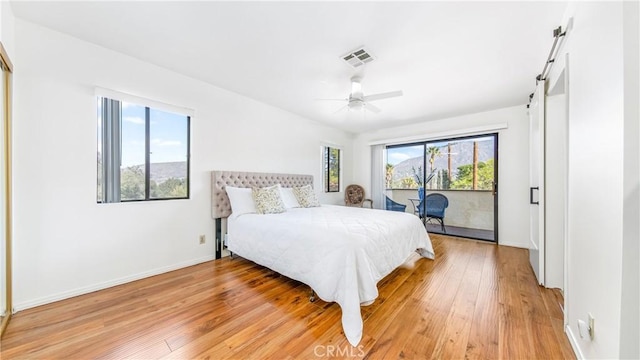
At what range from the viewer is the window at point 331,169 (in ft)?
17.0

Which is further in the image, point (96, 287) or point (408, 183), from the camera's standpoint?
point (408, 183)

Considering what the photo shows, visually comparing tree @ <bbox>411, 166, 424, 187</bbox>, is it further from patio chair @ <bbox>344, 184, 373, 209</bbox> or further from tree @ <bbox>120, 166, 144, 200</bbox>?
tree @ <bbox>120, 166, 144, 200</bbox>

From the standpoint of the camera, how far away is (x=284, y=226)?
2.37 m

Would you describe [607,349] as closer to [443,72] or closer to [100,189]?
[443,72]

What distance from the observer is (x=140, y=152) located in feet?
8.33

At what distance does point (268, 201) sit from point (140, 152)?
61.3 inches

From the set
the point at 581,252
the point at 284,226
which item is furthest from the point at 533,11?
the point at 284,226

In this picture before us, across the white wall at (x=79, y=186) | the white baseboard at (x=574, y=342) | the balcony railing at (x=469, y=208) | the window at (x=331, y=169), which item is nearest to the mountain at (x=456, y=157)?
the balcony railing at (x=469, y=208)

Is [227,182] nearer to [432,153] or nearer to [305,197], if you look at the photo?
[305,197]

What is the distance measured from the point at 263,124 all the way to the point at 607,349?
3.93 meters

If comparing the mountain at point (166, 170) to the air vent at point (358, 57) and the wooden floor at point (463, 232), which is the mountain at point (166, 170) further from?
the wooden floor at point (463, 232)

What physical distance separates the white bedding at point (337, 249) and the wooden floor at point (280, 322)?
0.19 m

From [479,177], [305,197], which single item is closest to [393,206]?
[479,177]

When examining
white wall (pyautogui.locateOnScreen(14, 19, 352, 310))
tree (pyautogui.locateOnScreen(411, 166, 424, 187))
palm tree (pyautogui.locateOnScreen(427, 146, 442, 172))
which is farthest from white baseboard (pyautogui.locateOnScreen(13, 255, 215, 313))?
palm tree (pyautogui.locateOnScreen(427, 146, 442, 172))
